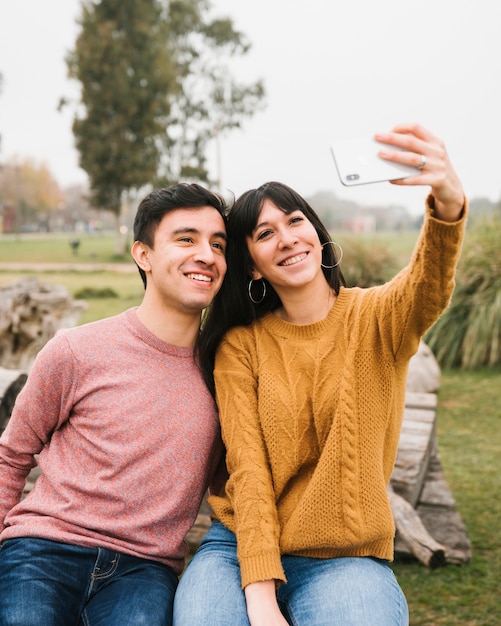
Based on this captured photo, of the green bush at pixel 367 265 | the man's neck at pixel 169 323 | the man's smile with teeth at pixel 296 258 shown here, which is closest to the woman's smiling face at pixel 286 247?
the man's smile with teeth at pixel 296 258

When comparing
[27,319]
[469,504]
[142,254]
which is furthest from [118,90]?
[142,254]

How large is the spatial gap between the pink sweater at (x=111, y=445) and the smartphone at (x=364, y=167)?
3.07 ft

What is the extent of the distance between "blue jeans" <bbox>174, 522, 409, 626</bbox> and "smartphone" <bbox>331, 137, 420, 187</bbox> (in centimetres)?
114

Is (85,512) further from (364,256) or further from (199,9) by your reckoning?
(199,9)

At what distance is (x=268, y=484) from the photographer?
206 cm

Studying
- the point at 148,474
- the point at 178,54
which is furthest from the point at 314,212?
the point at 178,54

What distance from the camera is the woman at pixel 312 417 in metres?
1.83

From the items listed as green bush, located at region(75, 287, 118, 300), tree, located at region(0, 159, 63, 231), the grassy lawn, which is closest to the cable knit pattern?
the grassy lawn

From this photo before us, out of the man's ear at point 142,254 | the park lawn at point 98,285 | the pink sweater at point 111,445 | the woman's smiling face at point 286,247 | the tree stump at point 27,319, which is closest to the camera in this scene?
the pink sweater at point 111,445

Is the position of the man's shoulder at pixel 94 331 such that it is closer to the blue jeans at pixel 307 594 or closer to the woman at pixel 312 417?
the woman at pixel 312 417

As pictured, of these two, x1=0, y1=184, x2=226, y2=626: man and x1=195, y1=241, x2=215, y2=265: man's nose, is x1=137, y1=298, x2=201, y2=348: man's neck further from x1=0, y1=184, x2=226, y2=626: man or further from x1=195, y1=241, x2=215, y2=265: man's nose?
x1=195, y1=241, x2=215, y2=265: man's nose

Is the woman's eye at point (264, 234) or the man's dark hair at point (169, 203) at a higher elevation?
the man's dark hair at point (169, 203)

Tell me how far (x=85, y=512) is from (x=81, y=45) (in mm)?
27543

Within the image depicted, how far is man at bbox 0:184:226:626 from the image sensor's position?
193 centimetres
